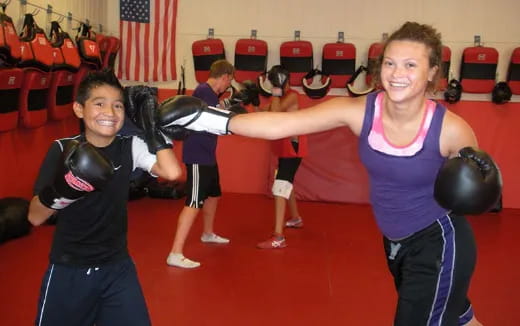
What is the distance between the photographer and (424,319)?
1930 millimetres

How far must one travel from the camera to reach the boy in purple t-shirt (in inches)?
158

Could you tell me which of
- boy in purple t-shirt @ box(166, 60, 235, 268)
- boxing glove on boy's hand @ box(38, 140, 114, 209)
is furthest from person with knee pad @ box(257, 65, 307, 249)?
boxing glove on boy's hand @ box(38, 140, 114, 209)

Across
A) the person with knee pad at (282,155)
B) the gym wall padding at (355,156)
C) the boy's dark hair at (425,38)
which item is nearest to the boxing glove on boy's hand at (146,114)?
the boy's dark hair at (425,38)

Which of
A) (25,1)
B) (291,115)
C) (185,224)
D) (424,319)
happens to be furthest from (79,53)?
(424,319)

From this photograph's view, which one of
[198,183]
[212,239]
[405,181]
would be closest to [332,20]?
[212,239]

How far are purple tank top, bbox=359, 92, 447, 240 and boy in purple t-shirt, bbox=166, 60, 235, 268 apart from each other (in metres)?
2.19

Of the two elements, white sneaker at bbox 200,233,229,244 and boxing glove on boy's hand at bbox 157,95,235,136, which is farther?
white sneaker at bbox 200,233,229,244

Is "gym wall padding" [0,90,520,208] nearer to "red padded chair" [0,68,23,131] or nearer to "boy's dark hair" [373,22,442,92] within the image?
"red padded chair" [0,68,23,131]

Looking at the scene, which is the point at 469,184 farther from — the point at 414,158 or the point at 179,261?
the point at 179,261

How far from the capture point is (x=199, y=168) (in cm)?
416

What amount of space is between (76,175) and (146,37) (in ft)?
17.9

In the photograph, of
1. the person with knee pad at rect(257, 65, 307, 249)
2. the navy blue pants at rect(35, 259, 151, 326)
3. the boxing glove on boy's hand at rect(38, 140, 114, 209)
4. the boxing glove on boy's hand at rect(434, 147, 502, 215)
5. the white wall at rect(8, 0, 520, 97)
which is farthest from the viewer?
the white wall at rect(8, 0, 520, 97)

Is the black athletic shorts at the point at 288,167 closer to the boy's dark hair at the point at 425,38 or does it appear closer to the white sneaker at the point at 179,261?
the white sneaker at the point at 179,261

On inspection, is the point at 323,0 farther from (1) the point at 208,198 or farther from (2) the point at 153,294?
(2) the point at 153,294
